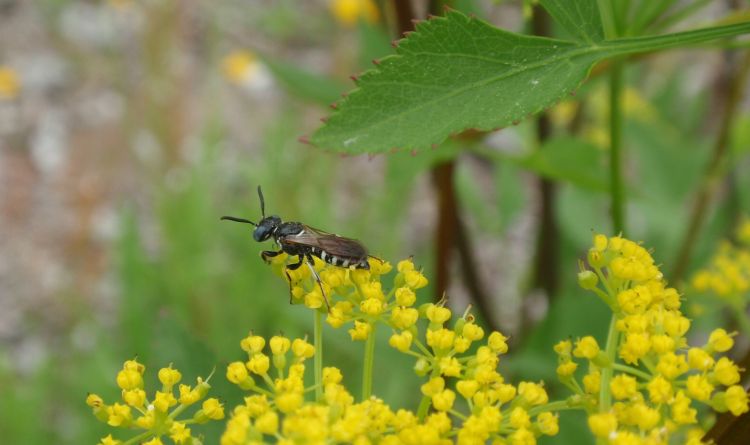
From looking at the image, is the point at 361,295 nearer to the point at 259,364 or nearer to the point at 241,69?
the point at 259,364

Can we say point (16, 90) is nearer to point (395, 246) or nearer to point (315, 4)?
point (315, 4)

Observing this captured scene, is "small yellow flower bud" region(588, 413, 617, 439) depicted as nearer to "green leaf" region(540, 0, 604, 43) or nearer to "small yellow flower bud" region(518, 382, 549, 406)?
"small yellow flower bud" region(518, 382, 549, 406)

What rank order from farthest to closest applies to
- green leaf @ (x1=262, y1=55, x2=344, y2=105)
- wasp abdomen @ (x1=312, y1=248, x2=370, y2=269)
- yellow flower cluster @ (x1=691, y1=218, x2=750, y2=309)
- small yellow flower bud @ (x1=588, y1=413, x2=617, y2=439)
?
1. green leaf @ (x1=262, y1=55, x2=344, y2=105)
2. yellow flower cluster @ (x1=691, y1=218, x2=750, y2=309)
3. wasp abdomen @ (x1=312, y1=248, x2=370, y2=269)
4. small yellow flower bud @ (x1=588, y1=413, x2=617, y2=439)

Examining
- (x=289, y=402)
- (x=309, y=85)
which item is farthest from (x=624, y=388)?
(x=309, y=85)

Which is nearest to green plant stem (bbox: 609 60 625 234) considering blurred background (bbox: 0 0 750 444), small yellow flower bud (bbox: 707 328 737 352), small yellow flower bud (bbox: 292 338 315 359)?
blurred background (bbox: 0 0 750 444)

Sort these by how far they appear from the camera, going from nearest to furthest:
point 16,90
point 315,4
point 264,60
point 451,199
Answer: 1. point 451,199
2. point 264,60
3. point 16,90
4. point 315,4

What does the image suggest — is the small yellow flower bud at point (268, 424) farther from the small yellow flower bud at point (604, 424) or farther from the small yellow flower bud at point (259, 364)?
the small yellow flower bud at point (604, 424)

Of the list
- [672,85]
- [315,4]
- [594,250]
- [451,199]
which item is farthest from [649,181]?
[315,4]
